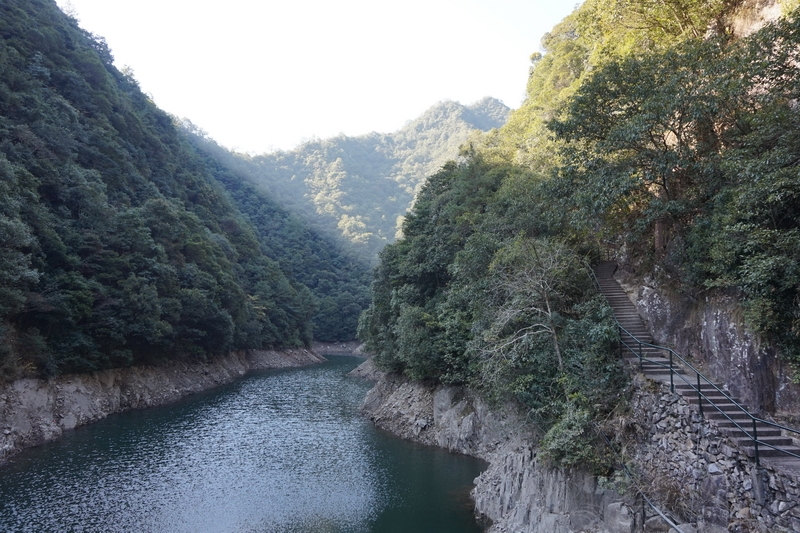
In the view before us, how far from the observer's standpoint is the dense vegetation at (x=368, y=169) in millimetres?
126688

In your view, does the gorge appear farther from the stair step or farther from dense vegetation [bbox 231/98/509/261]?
dense vegetation [bbox 231/98/509/261]

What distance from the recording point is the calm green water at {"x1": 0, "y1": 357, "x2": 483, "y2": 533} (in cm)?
1644

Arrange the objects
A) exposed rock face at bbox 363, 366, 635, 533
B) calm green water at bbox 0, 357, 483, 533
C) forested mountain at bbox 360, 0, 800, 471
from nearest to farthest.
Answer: forested mountain at bbox 360, 0, 800, 471, exposed rock face at bbox 363, 366, 635, 533, calm green water at bbox 0, 357, 483, 533

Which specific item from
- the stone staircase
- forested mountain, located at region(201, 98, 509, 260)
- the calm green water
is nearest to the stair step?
the stone staircase

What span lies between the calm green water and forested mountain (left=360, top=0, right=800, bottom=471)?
15.9 ft

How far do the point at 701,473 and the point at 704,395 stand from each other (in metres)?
1.79

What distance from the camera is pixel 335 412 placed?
3356 centimetres

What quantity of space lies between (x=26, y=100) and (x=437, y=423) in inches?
1511

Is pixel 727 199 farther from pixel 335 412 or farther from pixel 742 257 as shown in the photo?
pixel 335 412

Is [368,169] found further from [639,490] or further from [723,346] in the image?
[639,490]

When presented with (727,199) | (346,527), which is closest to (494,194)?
(727,199)

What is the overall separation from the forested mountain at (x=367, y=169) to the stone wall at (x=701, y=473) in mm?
99869

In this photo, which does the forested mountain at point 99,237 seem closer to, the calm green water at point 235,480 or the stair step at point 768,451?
the calm green water at point 235,480

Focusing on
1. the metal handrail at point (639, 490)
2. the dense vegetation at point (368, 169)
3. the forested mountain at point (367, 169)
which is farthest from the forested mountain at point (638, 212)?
the dense vegetation at point (368, 169)
